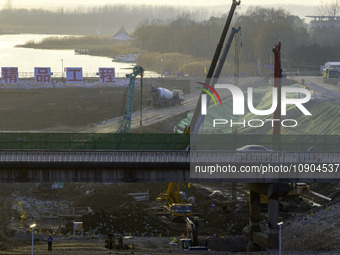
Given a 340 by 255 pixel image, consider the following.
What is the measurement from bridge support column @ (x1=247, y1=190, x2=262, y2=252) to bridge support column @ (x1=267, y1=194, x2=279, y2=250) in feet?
8.11

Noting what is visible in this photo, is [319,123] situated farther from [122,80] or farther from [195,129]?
[122,80]

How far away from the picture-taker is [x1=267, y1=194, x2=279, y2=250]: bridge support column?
59656 millimetres

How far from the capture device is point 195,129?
75.2 m

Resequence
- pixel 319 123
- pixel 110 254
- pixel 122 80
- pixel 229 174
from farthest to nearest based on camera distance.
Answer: pixel 122 80, pixel 319 123, pixel 229 174, pixel 110 254

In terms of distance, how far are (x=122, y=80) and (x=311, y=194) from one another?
79.0 metres

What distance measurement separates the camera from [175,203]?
72250mm

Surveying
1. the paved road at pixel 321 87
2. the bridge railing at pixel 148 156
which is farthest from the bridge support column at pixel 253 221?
the paved road at pixel 321 87

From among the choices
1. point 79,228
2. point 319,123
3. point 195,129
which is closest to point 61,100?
point 319,123

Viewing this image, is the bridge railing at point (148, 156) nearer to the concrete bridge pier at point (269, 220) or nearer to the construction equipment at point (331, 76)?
the concrete bridge pier at point (269, 220)

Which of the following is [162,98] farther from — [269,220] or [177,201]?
[269,220]

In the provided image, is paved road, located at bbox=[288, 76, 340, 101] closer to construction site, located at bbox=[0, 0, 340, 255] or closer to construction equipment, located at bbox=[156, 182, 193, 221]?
construction site, located at bbox=[0, 0, 340, 255]

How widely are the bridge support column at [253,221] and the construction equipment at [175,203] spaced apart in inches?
288

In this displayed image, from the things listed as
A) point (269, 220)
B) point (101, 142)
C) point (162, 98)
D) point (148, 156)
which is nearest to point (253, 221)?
point (269, 220)

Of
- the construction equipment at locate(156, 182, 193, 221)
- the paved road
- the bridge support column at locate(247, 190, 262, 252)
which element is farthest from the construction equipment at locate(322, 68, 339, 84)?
the bridge support column at locate(247, 190, 262, 252)
